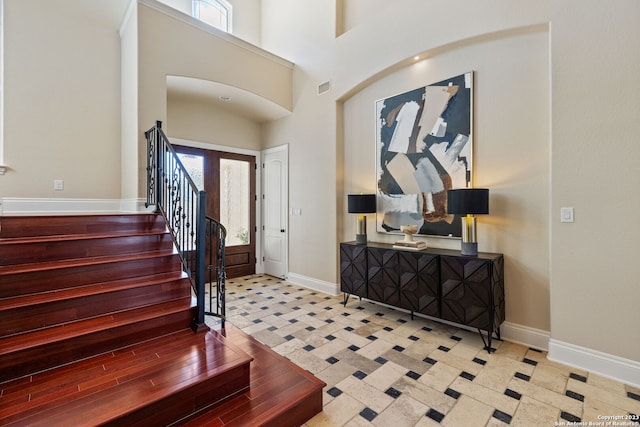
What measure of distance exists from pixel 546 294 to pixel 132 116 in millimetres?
5481

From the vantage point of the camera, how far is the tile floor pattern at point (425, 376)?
80.4 inches

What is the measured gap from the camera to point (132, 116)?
4039 mm

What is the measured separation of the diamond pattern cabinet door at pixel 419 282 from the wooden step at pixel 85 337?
236 centimetres

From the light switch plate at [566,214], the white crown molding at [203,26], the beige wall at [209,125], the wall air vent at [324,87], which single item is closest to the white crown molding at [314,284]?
the beige wall at [209,125]

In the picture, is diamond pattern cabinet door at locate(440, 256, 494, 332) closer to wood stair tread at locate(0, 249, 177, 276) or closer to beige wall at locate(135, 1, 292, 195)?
wood stair tread at locate(0, 249, 177, 276)

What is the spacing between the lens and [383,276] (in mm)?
3729

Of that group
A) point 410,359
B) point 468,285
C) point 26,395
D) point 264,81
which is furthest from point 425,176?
point 26,395

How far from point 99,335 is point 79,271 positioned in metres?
0.71

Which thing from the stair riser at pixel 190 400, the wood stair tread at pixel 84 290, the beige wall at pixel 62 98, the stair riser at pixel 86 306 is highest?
the beige wall at pixel 62 98

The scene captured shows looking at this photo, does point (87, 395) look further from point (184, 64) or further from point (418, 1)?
point (418, 1)

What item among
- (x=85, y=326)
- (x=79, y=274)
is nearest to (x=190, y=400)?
(x=85, y=326)

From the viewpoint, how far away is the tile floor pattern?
80.4 inches

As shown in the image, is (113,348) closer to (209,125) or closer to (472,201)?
(472,201)

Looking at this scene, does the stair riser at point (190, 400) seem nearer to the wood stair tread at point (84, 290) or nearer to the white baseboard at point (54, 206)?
the wood stair tread at point (84, 290)
